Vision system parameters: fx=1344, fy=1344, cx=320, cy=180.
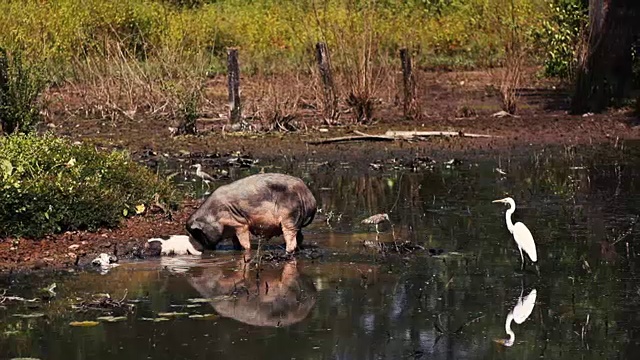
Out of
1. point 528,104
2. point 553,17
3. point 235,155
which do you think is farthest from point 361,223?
point 553,17

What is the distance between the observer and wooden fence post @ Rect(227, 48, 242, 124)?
70.4 feet

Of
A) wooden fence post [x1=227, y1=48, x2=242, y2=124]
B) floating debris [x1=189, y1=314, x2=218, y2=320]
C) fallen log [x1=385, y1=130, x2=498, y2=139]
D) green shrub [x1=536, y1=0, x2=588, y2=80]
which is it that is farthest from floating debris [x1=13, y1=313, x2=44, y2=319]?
green shrub [x1=536, y1=0, x2=588, y2=80]

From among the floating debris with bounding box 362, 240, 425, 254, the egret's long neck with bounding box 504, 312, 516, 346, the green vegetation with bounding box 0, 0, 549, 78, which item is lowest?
the green vegetation with bounding box 0, 0, 549, 78

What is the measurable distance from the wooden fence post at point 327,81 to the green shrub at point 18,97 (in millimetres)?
4762

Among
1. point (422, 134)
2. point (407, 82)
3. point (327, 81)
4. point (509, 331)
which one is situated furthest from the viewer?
point (407, 82)

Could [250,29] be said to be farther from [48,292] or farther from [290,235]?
[48,292]

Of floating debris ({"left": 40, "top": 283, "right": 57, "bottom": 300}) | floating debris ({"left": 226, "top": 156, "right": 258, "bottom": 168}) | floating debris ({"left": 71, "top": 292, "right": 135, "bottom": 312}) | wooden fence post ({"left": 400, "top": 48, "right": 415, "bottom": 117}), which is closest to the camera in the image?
floating debris ({"left": 71, "top": 292, "right": 135, "bottom": 312})

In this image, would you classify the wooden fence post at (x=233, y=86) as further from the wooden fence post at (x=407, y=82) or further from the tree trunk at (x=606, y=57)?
the tree trunk at (x=606, y=57)

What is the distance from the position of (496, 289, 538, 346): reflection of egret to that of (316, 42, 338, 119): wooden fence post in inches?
458

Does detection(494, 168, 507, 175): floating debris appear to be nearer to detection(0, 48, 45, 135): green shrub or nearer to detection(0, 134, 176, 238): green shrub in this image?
detection(0, 134, 176, 238): green shrub

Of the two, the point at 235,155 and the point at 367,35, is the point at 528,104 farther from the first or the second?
the point at 235,155

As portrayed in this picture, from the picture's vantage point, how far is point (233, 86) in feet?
70.4

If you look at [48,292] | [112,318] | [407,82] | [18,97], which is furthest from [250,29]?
[112,318]

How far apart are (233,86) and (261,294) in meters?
11.3
